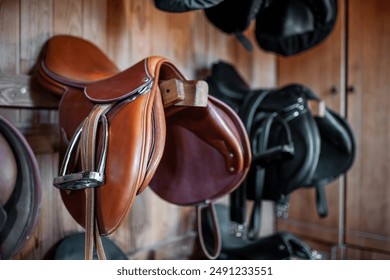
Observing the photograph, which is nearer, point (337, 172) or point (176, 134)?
point (176, 134)

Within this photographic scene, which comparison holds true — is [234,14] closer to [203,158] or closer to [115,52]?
[115,52]

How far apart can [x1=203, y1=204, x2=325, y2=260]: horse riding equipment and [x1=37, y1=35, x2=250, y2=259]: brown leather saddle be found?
0.31 metres

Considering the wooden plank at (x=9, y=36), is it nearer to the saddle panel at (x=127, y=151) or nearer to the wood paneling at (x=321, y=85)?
the saddle panel at (x=127, y=151)

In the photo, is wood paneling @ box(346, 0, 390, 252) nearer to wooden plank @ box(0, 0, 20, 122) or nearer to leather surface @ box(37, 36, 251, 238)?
leather surface @ box(37, 36, 251, 238)

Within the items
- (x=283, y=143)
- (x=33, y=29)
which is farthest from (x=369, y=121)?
(x=33, y=29)

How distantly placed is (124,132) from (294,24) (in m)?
0.72

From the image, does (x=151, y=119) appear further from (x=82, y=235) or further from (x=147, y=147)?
(x=82, y=235)

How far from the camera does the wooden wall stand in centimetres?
67

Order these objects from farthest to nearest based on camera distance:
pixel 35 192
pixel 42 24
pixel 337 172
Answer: pixel 337 172
pixel 42 24
pixel 35 192

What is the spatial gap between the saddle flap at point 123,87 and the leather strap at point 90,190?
Result: 0.05 m

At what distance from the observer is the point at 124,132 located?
0.49 metres

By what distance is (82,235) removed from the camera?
755mm
